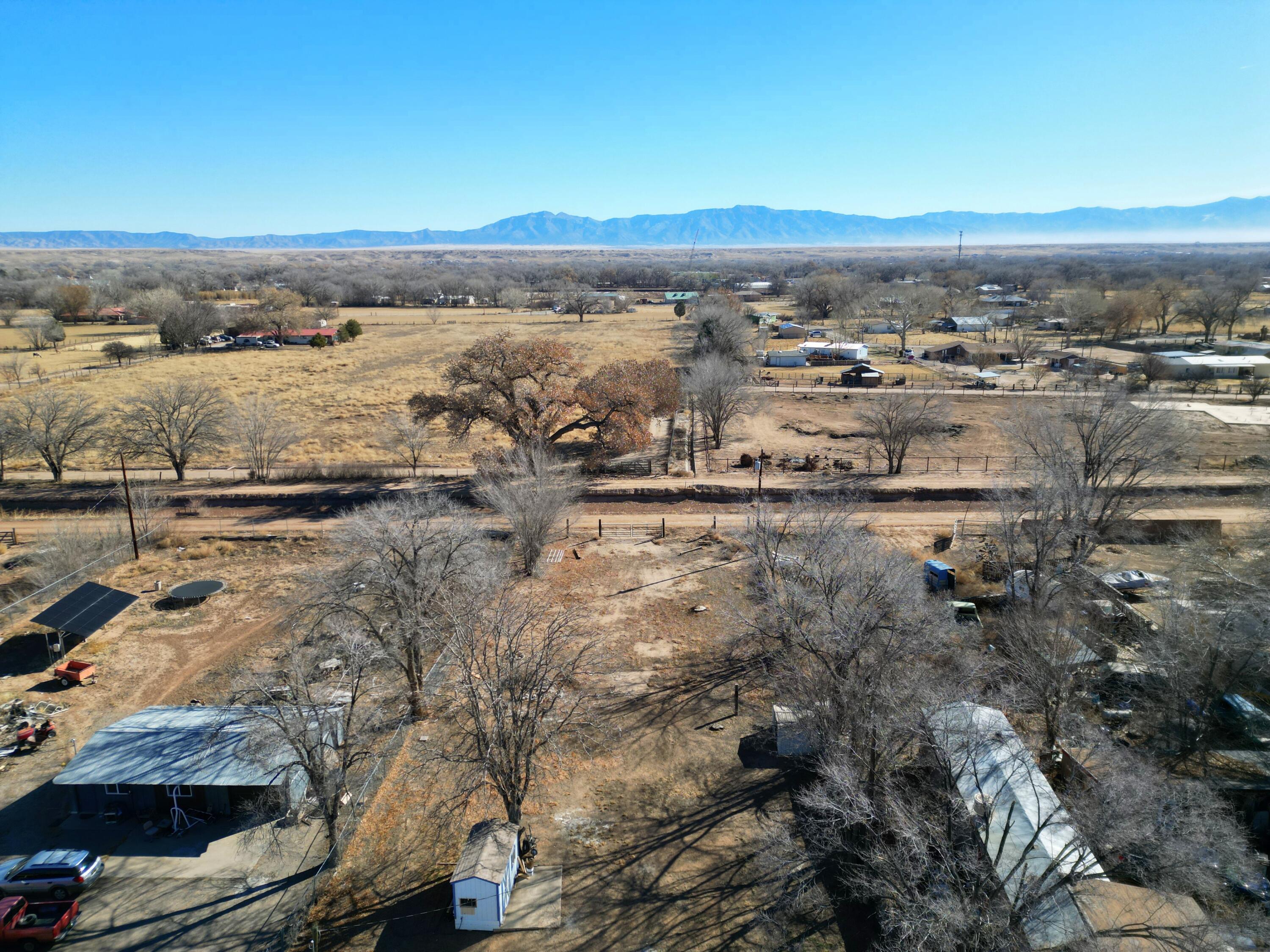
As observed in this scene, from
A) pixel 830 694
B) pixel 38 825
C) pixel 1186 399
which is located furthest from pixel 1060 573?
pixel 1186 399

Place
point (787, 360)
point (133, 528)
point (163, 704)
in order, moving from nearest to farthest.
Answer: point (163, 704), point (133, 528), point (787, 360)

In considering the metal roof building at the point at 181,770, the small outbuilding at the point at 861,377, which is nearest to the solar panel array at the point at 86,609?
the metal roof building at the point at 181,770

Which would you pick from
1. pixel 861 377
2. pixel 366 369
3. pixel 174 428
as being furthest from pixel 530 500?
pixel 366 369

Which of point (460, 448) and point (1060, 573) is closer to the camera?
point (1060, 573)

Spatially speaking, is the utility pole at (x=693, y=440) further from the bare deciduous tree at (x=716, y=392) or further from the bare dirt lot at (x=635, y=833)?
the bare dirt lot at (x=635, y=833)

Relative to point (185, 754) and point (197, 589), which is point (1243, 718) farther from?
point (197, 589)

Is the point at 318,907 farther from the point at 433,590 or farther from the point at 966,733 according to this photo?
the point at 966,733

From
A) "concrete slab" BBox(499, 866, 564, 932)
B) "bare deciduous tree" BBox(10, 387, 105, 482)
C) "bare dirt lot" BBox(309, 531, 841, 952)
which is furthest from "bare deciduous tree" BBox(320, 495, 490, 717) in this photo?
"bare deciduous tree" BBox(10, 387, 105, 482)
